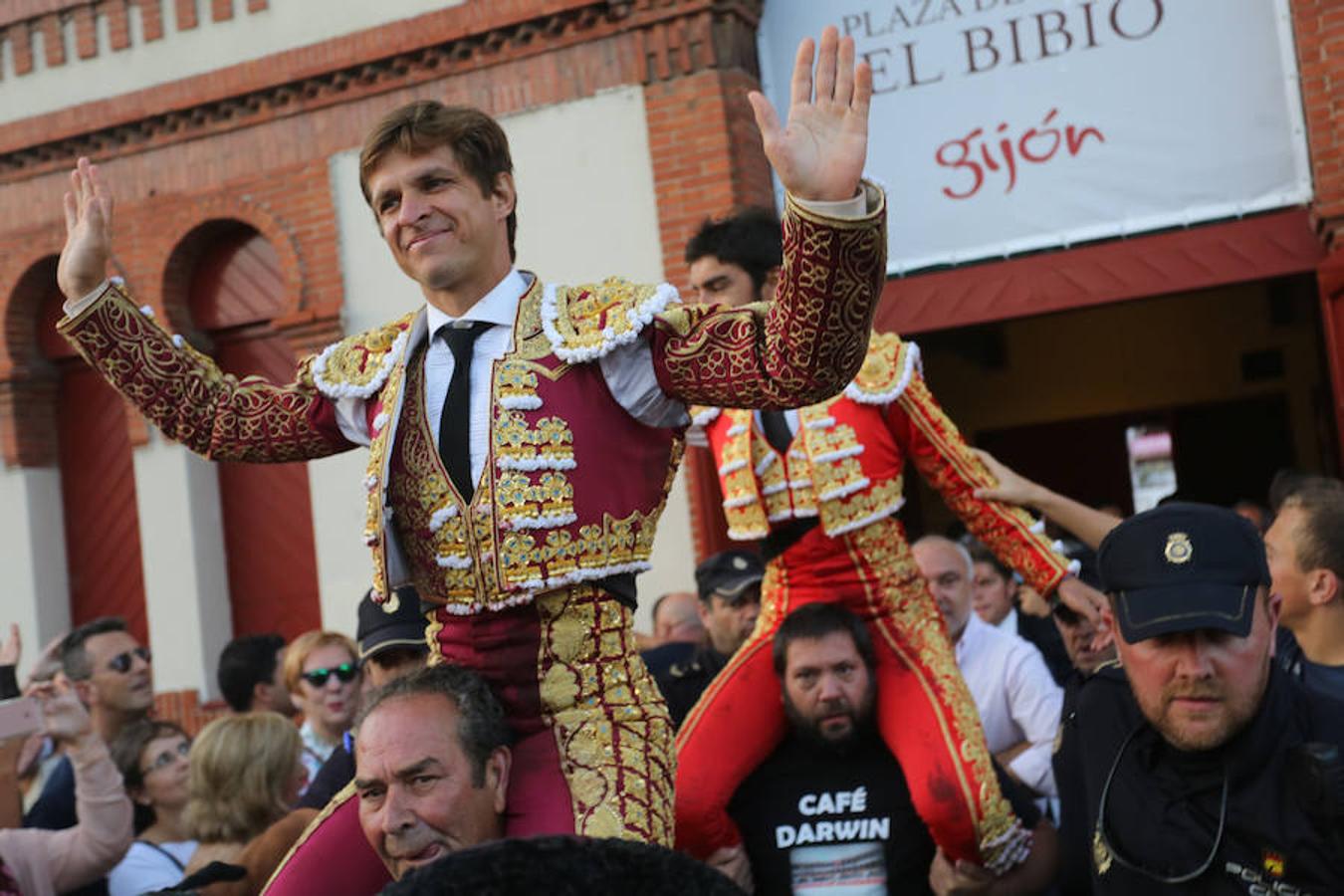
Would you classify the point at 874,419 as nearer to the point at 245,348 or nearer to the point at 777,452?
the point at 777,452

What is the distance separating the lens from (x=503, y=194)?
10.1 feet

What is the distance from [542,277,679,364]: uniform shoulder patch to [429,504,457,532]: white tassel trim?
1.05ft

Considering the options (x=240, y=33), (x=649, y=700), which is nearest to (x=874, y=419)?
(x=649, y=700)

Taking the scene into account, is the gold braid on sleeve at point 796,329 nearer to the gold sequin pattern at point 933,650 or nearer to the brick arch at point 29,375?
the gold sequin pattern at point 933,650

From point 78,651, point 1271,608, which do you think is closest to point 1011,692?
point 1271,608

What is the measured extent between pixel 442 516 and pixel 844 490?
1.65 meters

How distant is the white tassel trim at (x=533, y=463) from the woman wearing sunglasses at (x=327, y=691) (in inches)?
139

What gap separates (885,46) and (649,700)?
7.56 m

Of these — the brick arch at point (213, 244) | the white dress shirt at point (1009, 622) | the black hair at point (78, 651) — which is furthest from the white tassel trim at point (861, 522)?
the brick arch at point (213, 244)

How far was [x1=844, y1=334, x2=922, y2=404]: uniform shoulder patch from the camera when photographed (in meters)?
4.45

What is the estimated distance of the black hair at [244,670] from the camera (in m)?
7.64

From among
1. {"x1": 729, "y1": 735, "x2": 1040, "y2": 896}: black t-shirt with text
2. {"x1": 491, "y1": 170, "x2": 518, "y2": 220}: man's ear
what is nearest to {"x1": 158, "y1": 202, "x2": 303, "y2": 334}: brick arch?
{"x1": 729, "y1": 735, "x2": 1040, "y2": 896}: black t-shirt with text

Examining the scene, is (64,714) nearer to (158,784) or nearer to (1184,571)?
(158,784)

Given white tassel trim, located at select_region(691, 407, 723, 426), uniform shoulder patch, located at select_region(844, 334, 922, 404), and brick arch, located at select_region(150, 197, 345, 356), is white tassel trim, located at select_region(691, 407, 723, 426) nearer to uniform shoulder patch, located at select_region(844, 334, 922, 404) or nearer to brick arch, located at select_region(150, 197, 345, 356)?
uniform shoulder patch, located at select_region(844, 334, 922, 404)
